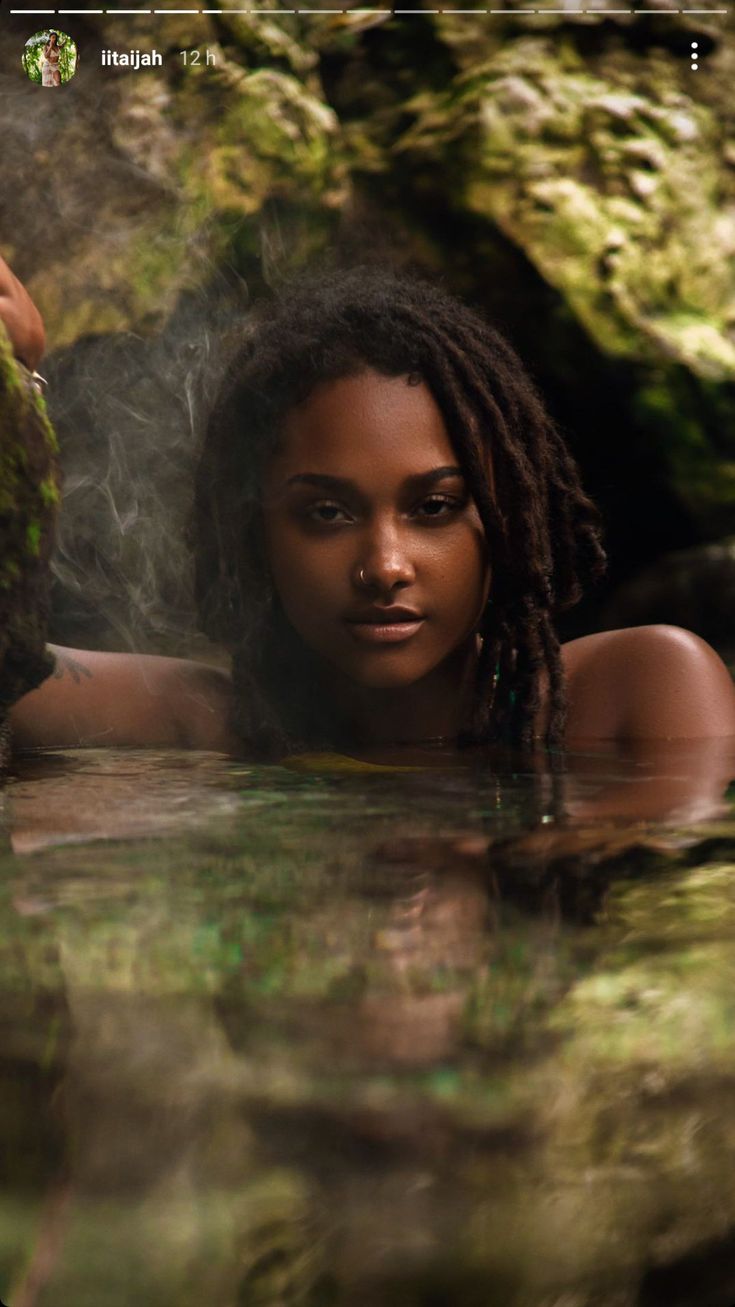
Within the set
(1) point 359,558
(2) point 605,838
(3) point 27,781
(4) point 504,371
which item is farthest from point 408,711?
(2) point 605,838

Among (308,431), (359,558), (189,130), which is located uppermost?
(189,130)

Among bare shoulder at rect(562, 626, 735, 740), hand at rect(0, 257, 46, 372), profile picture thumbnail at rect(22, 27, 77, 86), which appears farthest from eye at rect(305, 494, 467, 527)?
profile picture thumbnail at rect(22, 27, 77, 86)

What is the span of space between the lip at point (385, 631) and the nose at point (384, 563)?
0.28 ft

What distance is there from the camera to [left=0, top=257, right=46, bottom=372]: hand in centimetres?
202

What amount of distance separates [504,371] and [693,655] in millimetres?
713

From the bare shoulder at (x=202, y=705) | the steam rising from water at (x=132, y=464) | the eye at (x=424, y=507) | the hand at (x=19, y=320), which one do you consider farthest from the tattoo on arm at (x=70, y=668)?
the steam rising from water at (x=132, y=464)

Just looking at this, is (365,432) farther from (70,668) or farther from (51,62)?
(51,62)

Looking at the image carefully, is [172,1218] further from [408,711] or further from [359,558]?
[408,711]

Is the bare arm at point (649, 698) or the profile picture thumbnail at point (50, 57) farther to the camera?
the profile picture thumbnail at point (50, 57)

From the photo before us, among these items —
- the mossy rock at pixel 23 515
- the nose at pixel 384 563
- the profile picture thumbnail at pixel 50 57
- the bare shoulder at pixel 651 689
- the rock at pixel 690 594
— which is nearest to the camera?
the mossy rock at pixel 23 515

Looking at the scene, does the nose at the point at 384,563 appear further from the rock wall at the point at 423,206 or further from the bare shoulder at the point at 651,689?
the rock wall at the point at 423,206

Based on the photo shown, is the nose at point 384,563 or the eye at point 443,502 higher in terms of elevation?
the eye at point 443,502

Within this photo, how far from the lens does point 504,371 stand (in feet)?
9.04

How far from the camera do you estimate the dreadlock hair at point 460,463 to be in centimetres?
258
